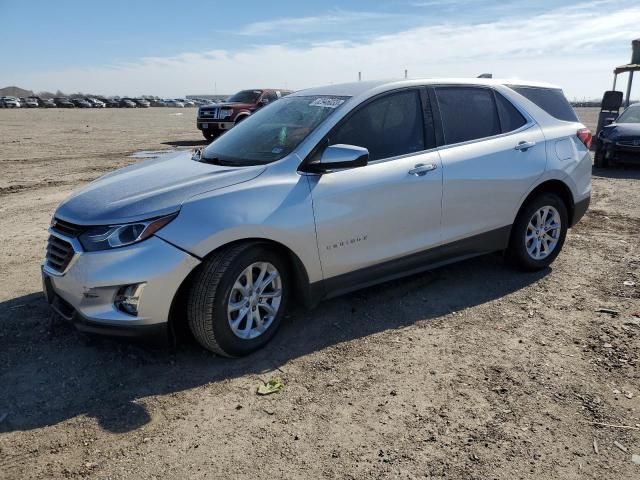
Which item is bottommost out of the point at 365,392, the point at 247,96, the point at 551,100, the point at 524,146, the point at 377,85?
the point at 365,392

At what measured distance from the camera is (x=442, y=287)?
491cm

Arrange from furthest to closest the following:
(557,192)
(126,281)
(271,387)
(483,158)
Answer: (557,192) → (483,158) → (271,387) → (126,281)

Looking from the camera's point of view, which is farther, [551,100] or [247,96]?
[247,96]

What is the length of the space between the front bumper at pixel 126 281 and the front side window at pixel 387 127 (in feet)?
4.72

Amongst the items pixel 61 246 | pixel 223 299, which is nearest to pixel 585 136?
pixel 223 299

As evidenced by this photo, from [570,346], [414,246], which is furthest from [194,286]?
[570,346]

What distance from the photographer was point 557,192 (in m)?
5.29

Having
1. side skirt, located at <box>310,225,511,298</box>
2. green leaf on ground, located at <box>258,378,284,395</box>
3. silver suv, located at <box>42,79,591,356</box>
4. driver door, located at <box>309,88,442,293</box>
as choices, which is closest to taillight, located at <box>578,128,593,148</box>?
silver suv, located at <box>42,79,591,356</box>

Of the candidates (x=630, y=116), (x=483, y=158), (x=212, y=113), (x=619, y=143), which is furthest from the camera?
(x=212, y=113)

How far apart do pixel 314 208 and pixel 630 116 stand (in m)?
11.9

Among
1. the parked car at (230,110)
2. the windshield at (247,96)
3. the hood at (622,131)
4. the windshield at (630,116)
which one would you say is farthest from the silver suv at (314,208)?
the windshield at (247,96)

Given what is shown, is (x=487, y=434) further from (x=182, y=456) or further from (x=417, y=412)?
(x=182, y=456)

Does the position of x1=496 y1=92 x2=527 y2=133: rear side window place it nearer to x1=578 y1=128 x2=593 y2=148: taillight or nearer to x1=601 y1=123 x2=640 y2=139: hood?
x1=578 y1=128 x2=593 y2=148: taillight

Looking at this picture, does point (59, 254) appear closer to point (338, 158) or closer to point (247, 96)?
point (338, 158)
